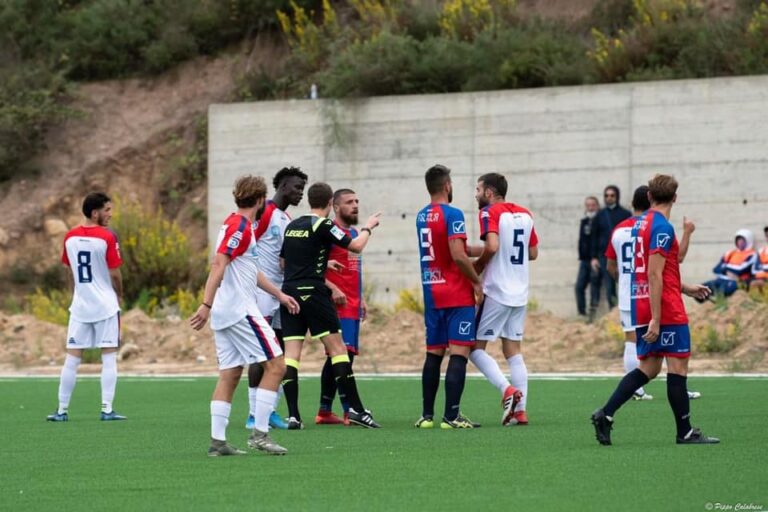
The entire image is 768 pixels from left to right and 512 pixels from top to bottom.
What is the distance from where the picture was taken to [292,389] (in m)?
13.2

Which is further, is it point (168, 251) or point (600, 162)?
point (168, 251)

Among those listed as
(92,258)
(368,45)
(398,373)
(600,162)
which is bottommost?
(398,373)

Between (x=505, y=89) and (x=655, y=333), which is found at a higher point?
(x=505, y=89)

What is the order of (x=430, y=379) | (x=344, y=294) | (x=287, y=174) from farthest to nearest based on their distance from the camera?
(x=344, y=294) < (x=287, y=174) < (x=430, y=379)

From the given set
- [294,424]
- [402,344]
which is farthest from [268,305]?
[402,344]

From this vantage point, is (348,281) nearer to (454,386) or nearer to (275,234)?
(275,234)

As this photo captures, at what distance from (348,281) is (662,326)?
424 centimetres

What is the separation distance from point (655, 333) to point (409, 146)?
20.3m

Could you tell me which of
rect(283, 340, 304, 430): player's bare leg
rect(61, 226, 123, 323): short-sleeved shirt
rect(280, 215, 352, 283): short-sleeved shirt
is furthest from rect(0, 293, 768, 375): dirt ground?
rect(280, 215, 352, 283): short-sleeved shirt

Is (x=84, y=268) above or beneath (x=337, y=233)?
beneath

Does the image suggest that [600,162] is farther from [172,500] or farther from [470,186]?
[172,500]

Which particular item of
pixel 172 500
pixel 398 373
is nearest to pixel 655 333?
pixel 172 500

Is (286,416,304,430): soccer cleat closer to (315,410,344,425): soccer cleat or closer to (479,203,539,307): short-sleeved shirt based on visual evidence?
(315,410,344,425): soccer cleat

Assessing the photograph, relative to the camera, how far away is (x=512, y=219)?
1290cm
